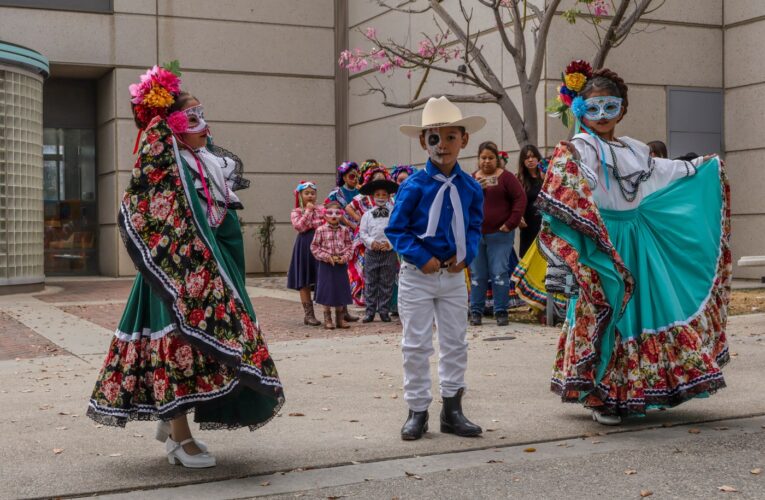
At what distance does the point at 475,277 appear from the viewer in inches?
450

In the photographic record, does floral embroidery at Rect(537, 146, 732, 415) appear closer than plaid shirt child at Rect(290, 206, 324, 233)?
Yes

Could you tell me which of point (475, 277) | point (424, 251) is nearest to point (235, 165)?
point (424, 251)

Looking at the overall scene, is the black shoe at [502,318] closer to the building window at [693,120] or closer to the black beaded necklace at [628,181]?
the black beaded necklace at [628,181]

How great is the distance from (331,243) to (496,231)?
5.86 ft

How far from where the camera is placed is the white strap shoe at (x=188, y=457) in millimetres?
5266

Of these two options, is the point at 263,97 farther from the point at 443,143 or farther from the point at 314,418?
the point at 443,143

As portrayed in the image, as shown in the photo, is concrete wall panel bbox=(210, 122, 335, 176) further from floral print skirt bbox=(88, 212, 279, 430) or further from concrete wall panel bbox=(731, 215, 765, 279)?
floral print skirt bbox=(88, 212, 279, 430)

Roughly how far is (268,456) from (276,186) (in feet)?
53.4

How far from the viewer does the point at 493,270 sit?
11297 millimetres

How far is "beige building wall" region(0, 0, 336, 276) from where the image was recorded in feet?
66.2

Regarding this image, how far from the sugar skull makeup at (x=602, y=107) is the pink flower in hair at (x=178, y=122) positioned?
2.34 m

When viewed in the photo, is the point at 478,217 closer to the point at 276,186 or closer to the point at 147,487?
the point at 147,487

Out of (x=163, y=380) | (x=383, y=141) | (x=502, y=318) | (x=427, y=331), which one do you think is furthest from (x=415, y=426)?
(x=383, y=141)

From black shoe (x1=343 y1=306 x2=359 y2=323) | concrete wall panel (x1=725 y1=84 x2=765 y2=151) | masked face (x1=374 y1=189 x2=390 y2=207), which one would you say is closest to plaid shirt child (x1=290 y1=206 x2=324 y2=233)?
masked face (x1=374 y1=189 x2=390 y2=207)
